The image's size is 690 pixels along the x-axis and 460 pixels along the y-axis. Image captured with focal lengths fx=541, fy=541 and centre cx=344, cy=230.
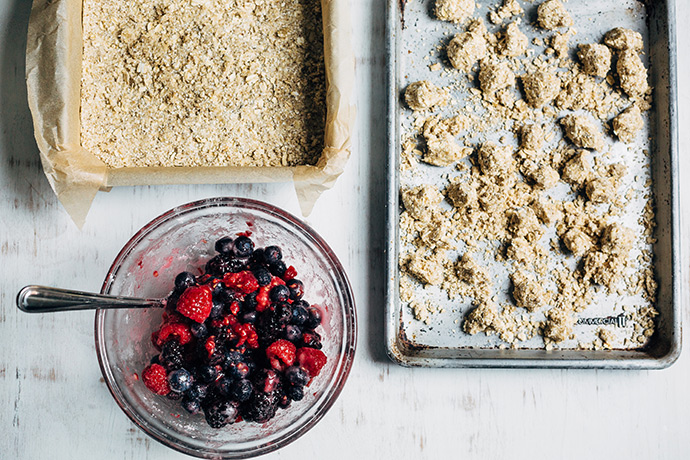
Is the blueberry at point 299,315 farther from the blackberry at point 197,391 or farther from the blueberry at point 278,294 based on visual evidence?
the blackberry at point 197,391

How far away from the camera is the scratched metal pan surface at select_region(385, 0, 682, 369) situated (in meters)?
1.13

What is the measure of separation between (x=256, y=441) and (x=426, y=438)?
1.31 ft

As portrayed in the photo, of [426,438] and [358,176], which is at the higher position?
[358,176]

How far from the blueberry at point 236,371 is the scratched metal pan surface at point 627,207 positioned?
0.33 metres

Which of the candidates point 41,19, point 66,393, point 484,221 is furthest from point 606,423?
point 41,19

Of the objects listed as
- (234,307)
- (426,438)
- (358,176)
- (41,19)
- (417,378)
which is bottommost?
(426,438)

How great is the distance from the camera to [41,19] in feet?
3.72

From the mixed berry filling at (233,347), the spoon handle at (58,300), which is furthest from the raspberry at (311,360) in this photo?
the spoon handle at (58,300)

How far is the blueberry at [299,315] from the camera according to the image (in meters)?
1.00

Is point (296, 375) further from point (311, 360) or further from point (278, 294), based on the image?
point (278, 294)

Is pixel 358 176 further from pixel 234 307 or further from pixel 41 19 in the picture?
pixel 41 19

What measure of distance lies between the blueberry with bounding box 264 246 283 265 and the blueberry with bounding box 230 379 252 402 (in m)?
0.23

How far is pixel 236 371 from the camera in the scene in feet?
3.12

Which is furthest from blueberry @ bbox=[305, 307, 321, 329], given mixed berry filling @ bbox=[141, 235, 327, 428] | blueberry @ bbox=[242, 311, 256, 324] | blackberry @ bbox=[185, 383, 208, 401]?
blackberry @ bbox=[185, 383, 208, 401]
